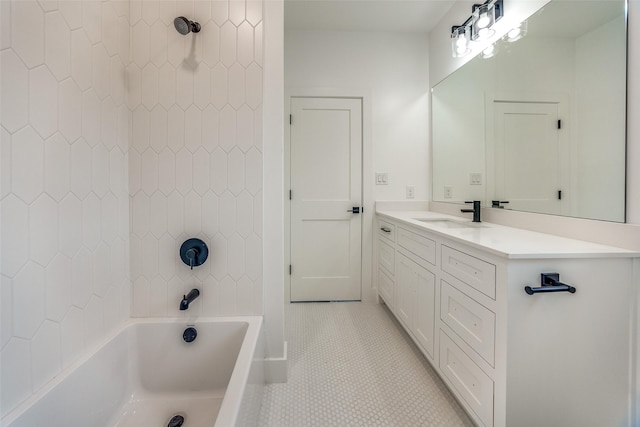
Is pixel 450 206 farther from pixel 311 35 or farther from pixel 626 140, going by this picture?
pixel 311 35

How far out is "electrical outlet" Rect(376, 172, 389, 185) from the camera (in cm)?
265

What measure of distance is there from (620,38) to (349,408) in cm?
195

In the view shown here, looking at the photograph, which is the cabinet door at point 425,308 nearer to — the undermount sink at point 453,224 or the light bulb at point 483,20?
the undermount sink at point 453,224

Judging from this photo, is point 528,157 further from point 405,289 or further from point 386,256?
point 386,256

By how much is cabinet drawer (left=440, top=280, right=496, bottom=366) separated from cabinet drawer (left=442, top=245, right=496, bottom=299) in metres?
0.07

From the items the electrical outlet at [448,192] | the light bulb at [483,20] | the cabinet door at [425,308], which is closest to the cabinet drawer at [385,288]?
the cabinet door at [425,308]

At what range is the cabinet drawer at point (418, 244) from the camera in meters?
1.55

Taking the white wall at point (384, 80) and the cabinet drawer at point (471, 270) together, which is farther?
the white wall at point (384, 80)

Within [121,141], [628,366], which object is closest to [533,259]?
[628,366]

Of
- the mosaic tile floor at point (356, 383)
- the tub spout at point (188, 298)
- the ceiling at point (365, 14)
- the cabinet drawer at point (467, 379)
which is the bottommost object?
the mosaic tile floor at point (356, 383)

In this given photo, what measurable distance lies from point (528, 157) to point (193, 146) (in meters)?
1.77

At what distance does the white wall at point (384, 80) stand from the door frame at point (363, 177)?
4 cm

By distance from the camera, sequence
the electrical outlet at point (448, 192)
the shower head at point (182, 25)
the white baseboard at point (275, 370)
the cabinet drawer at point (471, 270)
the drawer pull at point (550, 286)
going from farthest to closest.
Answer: the electrical outlet at point (448, 192) < the white baseboard at point (275, 370) < the shower head at point (182, 25) < the cabinet drawer at point (471, 270) < the drawer pull at point (550, 286)

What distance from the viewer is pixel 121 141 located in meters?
1.30
